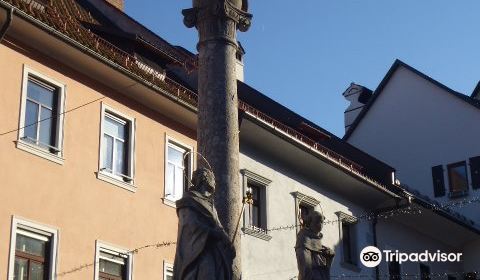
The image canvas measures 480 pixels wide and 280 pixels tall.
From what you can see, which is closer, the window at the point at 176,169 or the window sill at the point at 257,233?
the window at the point at 176,169

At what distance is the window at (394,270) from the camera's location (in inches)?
1045

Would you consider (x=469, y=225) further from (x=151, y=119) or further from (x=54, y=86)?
(x=54, y=86)

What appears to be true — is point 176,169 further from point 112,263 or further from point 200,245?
point 200,245

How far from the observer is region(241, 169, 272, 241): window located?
67.9 ft

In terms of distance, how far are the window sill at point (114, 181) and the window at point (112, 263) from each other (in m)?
1.17

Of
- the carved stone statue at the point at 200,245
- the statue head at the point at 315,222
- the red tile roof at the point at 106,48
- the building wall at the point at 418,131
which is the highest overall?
the building wall at the point at 418,131

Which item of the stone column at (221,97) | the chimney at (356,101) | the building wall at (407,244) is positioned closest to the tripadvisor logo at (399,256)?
the building wall at (407,244)

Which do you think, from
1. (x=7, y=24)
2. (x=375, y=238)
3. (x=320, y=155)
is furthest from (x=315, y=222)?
(x=375, y=238)

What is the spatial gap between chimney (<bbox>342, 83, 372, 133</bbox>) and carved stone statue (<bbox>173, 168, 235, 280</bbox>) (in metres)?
29.3

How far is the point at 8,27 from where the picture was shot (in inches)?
581

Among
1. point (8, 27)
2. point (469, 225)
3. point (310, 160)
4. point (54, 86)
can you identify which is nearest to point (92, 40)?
point (54, 86)

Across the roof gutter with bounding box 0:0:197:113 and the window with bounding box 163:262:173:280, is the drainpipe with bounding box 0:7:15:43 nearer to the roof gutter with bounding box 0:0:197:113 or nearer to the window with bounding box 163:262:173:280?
the roof gutter with bounding box 0:0:197:113

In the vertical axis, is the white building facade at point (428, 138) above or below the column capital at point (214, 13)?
above

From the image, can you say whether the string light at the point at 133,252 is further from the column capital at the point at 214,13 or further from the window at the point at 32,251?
the column capital at the point at 214,13
